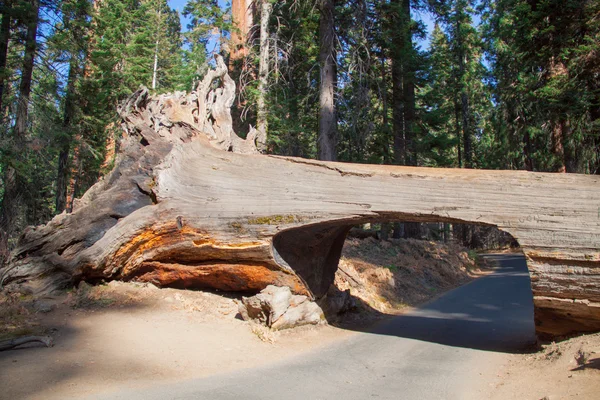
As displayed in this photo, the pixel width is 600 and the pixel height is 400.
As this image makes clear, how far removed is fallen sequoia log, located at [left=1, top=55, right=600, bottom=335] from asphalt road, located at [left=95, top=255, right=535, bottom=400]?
1413mm

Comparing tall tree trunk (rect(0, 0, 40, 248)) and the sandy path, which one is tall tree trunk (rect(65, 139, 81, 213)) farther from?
the sandy path

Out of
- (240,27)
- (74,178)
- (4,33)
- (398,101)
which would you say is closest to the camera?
(4,33)

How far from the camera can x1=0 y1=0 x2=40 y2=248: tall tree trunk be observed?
13.2 metres

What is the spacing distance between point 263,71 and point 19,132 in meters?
8.54

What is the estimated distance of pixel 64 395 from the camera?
4.58 metres

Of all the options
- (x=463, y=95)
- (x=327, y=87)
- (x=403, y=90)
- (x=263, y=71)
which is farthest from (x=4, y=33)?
(x=463, y=95)

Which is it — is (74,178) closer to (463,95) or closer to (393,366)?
(393,366)

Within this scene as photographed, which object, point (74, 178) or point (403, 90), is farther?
point (403, 90)

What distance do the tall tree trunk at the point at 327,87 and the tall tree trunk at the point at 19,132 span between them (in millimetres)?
9248

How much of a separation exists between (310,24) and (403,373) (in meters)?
15.9

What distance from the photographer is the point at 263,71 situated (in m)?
17.2

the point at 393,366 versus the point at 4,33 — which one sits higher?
the point at 4,33

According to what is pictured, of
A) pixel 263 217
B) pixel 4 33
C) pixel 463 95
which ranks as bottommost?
pixel 263 217

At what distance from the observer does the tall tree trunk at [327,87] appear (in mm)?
15039
